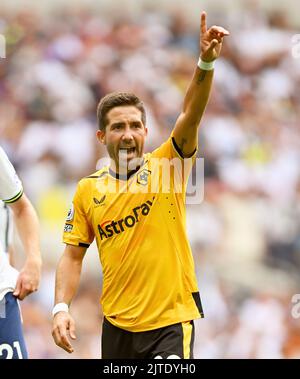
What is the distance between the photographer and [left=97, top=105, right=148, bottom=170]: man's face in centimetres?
503

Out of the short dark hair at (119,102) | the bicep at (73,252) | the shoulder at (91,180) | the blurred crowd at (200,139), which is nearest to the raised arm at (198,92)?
the short dark hair at (119,102)

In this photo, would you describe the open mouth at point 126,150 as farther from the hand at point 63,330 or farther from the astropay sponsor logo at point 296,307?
the astropay sponsor logo at point 296,307

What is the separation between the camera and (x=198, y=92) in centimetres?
471

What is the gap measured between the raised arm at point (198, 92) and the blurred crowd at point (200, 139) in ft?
14.4

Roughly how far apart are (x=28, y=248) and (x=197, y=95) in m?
1.31

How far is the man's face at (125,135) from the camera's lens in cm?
503

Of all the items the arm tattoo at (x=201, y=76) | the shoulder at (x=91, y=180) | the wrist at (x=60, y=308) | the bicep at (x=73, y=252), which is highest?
the arm tattoo at (x=201, y=76)

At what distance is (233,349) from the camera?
8.87 metres

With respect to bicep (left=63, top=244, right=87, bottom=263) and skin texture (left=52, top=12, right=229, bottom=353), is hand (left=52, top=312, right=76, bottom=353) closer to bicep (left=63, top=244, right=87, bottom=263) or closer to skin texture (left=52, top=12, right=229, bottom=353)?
skin texture (left=52, top=12, right=229, bottom=353)

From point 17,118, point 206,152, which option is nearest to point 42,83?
point 17,118
